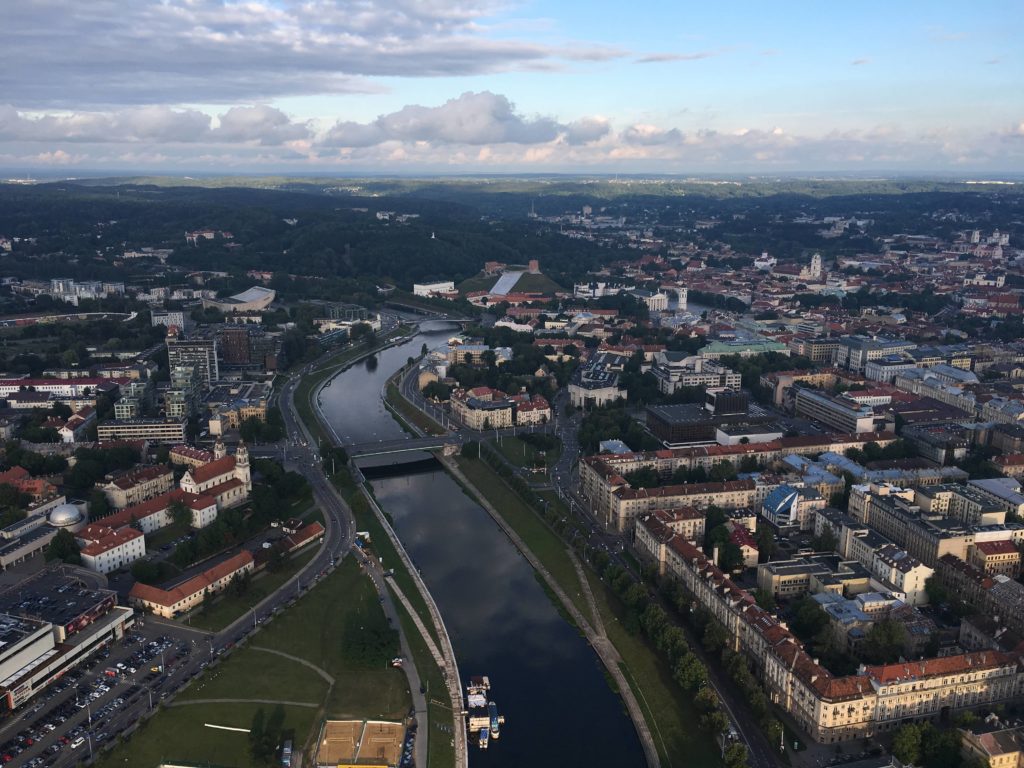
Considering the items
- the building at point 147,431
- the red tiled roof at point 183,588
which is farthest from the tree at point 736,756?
the building at point 147,431

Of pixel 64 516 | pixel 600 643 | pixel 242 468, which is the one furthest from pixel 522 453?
pixel 64 516

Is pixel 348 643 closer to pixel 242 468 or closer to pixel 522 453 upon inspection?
pixel 242 468

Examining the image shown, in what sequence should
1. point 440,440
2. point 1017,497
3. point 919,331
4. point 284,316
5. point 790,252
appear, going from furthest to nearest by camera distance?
point 790,252
point 284,316
point 919,331
point 440,440
point 1017,497

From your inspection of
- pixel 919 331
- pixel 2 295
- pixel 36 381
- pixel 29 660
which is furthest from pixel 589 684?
pixel 2 295

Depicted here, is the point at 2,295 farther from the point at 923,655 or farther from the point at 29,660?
the point at 923,655

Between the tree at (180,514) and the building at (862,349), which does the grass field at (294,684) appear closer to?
the tree at (180,514)

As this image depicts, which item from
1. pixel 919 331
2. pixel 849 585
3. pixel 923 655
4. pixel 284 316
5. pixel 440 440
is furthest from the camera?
pixel 284 316
